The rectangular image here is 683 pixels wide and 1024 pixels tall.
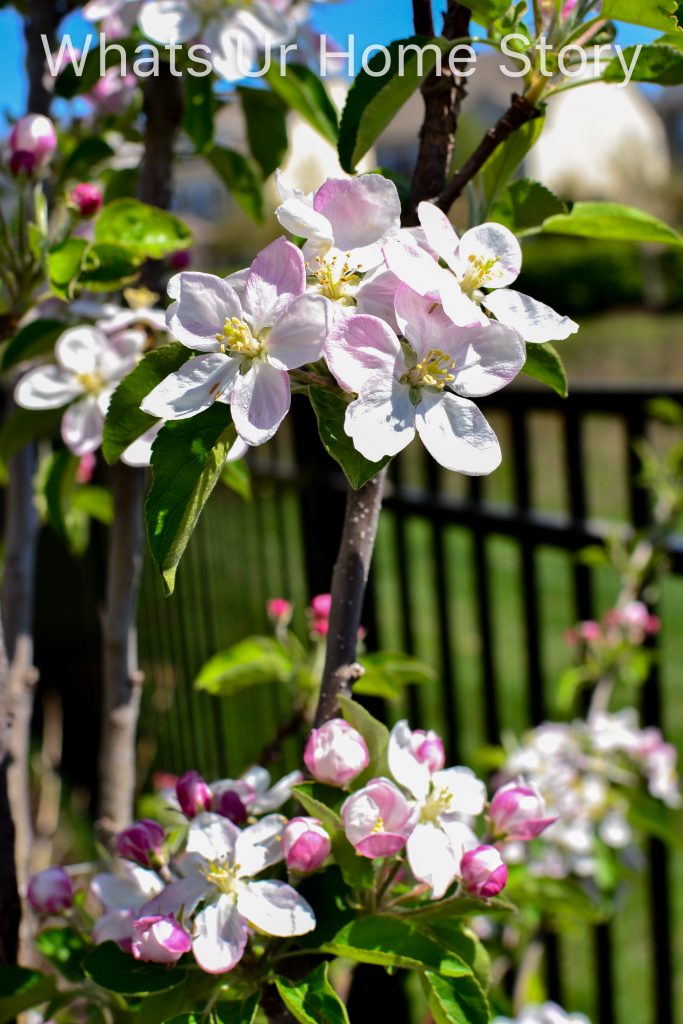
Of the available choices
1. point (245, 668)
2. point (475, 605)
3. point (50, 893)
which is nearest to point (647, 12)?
point (50, 893)

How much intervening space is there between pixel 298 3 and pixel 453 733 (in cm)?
186

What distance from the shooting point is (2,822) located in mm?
778

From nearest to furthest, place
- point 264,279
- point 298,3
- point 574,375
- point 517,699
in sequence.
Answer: point 264,279 < point 298,3 < point 517,699 < point 574,375

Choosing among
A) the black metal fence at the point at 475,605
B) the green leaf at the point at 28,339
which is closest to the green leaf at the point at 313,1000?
the green leaf at the point at 28,339

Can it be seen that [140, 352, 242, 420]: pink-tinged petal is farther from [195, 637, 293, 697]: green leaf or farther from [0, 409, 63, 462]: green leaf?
[195, 637, 293, 697]: green leaf

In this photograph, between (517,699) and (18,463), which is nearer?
(18,463)

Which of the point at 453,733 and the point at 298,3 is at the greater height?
the point at 298,3

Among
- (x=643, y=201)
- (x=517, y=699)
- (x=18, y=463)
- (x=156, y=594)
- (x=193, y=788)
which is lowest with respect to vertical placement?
(x=517, y=699)

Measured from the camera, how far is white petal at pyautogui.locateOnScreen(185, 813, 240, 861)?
25.8 inches

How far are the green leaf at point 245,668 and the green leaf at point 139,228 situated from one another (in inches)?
21.2

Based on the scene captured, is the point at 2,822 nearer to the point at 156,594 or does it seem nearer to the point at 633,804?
the point at 633,804

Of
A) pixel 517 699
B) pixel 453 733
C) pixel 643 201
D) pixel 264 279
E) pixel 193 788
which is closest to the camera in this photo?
pixel 264 279

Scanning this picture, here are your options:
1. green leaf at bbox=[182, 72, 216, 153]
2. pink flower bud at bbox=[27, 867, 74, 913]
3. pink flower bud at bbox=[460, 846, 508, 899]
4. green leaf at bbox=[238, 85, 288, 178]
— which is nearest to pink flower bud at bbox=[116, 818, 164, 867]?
pink flower bud at bbox=[27, 867, 74, 913]

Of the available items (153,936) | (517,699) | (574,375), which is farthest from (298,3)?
(574,375)
